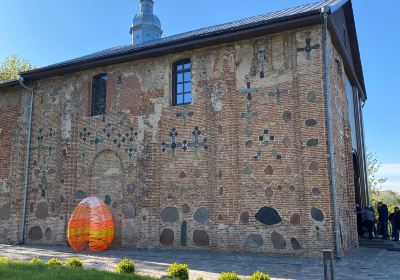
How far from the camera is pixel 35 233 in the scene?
14062 millimetres

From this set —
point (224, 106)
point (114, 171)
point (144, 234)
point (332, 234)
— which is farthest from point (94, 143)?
point (332, 234)

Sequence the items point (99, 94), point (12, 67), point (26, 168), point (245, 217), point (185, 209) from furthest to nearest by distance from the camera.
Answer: point (12, 67) → point (26, 168) → point (99, 94) → point (185, 209) → point (245, 217)

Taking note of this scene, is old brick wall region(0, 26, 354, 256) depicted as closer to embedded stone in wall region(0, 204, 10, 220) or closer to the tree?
embedded stone in wall region(0, 204, 10, 220)

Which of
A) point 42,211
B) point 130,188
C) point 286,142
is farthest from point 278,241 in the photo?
point 42,211

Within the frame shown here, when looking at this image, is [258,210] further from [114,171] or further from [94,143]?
[94,143]

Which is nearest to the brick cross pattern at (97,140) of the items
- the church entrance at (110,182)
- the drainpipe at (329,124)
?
the church entrance at (110,182)

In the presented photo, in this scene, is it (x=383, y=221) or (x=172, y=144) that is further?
(x=383, y=221)

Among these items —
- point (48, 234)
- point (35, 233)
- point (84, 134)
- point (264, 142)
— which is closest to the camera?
point (264, 142)

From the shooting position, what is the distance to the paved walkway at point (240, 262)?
8055 millimetres

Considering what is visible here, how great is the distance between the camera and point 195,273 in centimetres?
809

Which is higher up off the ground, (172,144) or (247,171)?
(172,144)

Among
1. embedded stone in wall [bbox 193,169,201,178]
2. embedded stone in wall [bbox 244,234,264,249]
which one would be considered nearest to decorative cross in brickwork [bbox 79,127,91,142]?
embedded stone in wall [bbox 193,169,201,178]

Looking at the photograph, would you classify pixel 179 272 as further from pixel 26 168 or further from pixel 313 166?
pixel 26 168

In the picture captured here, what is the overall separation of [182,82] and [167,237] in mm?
4816
